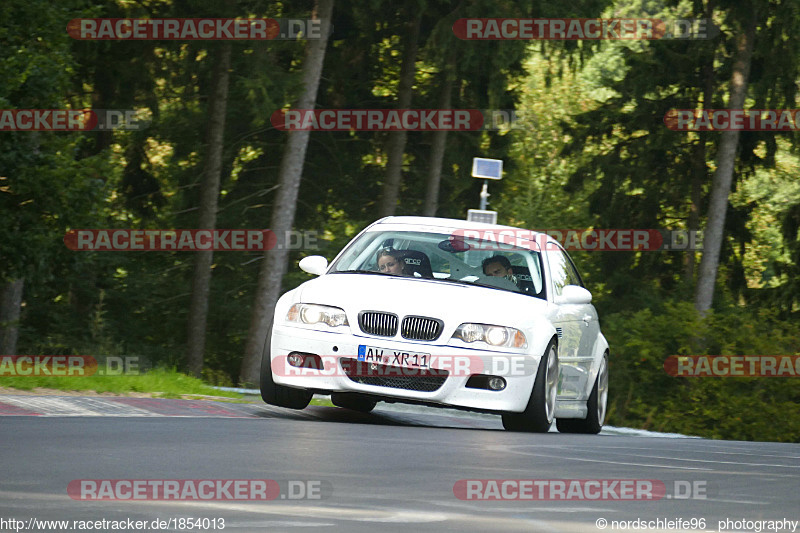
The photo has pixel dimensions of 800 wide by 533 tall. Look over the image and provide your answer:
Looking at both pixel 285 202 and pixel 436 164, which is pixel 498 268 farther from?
pixel 436 164

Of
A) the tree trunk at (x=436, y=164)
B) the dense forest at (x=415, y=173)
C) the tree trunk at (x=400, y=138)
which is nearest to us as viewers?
the dense forest at (x=415, y=173)

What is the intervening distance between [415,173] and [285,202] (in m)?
10.2

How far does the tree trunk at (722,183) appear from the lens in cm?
3353

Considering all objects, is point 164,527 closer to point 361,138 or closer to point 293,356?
point 293,356

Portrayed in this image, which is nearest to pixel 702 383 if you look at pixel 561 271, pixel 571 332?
pixel 561 271

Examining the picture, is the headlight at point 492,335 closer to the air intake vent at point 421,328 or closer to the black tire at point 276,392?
the air intake vent at point 421,328

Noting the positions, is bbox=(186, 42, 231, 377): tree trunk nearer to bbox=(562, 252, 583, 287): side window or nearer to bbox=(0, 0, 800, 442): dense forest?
bbox=(0, 0, 800, 442): dense forest

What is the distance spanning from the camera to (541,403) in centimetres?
1130

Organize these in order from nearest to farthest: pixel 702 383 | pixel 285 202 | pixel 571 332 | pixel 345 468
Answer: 1. pixel 345 468
2. pixel 571 332
3. pixel 285 202
4. pixel 702 383

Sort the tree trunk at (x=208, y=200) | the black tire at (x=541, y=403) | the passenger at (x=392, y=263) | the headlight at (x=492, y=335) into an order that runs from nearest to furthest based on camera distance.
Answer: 1. the headlight at (x=492, y=335)
2. the black tire at (x=541, y=403)
3. the passenger at (x=392, y=263)
4. the tree trunk at (x=208, y=200)

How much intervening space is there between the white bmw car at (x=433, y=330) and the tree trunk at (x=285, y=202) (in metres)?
15.0

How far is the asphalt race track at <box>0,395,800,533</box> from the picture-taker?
582 cm

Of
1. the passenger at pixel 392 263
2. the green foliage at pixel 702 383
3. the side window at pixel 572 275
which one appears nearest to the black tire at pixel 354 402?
the passenger at pixel 392 263

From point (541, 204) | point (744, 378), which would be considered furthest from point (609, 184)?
point (744, 378)
